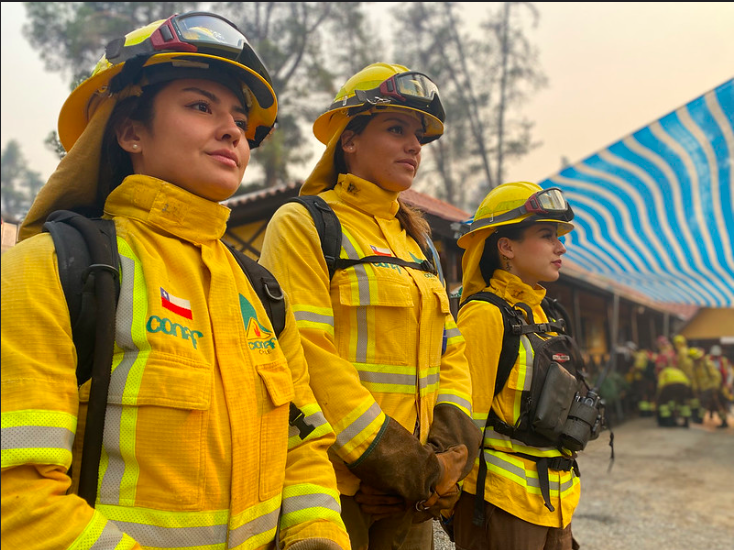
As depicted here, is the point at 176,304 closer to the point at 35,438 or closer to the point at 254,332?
the point at 254,332

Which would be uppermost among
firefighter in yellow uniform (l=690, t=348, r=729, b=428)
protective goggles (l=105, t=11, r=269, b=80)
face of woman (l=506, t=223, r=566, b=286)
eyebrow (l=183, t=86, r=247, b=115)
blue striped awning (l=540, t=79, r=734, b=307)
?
blue striped awning (l=540, t=79, r=734, b=307)

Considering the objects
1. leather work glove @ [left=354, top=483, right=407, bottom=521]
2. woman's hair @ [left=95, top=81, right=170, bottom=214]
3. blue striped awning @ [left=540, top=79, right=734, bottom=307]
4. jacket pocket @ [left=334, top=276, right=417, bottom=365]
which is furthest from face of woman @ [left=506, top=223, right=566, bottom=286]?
blue striped awning @ [left=540, top=79, right=734, bottom=307]

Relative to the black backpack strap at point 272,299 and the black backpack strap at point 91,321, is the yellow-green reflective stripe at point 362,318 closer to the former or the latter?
the black backpack strap at point 272,299

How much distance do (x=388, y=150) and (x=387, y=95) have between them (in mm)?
225

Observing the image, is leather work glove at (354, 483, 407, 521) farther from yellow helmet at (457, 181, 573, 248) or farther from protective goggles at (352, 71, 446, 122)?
yellow helmet at (457, 181, 573, 248)

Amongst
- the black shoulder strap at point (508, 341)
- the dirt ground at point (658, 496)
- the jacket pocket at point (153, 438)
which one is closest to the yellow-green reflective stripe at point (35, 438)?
the jacket pocket at point (153, 438)

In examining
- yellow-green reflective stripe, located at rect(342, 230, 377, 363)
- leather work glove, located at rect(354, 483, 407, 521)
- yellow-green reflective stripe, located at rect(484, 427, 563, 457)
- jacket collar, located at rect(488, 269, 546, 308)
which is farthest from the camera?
jacket collar, located at rect(488, 269, 546, 308)

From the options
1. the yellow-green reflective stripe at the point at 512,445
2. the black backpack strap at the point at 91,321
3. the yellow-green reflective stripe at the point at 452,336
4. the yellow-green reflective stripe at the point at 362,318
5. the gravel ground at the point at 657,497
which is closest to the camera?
the black backpack strap at the point at 91,321

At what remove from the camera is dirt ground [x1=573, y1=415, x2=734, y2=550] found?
5.68 meters

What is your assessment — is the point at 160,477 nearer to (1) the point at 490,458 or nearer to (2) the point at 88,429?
(2) the point at 88,429

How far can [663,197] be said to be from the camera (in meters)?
7.08

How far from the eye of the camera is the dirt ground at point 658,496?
18.6ft

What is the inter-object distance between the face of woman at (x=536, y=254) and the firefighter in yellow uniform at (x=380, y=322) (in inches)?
31.9

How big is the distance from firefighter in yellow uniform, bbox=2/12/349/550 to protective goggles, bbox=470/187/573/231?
1.75 metres
